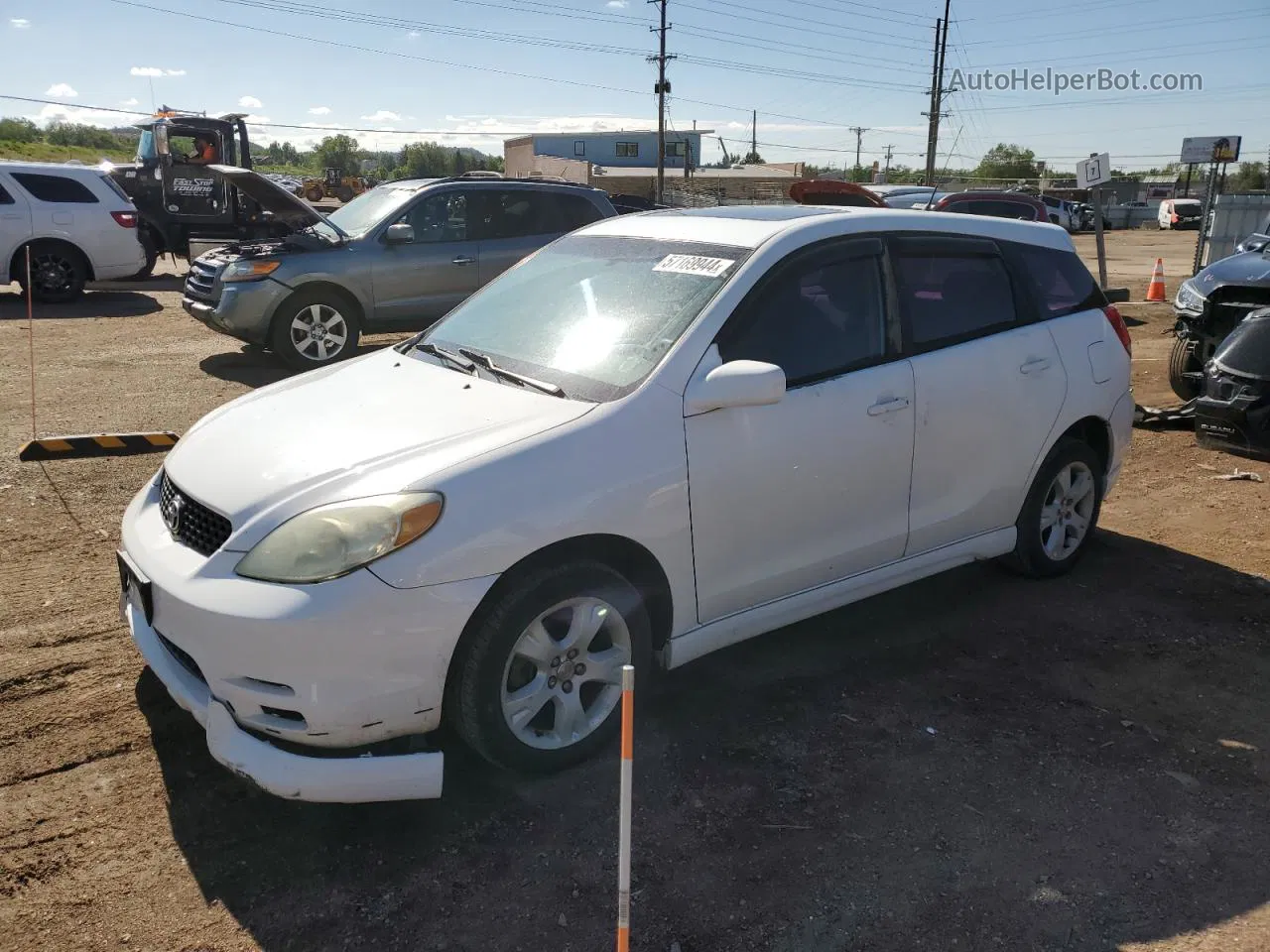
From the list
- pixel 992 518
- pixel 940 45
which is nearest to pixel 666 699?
pixel 992 518

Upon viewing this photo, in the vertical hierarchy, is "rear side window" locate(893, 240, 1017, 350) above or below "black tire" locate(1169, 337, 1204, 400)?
above

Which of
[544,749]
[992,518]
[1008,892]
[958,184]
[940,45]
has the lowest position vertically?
[1008,892]

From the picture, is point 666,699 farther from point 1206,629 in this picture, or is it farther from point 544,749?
point 1206,629

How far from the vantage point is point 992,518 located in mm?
4625

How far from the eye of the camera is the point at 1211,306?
8375 millimetres

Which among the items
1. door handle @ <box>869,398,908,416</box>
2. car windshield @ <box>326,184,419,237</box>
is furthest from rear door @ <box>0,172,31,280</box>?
door handle @ <box>869,398,908,416</box>

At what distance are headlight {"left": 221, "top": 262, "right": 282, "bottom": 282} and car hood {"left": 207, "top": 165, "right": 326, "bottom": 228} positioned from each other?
93 centimetres

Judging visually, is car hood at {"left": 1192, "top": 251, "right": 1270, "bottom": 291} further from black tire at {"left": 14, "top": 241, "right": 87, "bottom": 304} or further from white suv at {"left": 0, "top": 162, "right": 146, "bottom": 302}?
black tire at {"left": 14, "top": 241, "right": 87, "bottom": 304}

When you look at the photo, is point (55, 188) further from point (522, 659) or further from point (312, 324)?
point (522, 659)

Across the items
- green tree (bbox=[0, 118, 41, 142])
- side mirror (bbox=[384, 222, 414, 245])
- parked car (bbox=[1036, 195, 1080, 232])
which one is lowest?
side mirror (bbox=[384, 222, 414, 245])

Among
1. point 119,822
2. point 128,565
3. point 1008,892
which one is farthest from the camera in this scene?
point 128,565

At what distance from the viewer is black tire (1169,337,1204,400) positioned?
8.72 m

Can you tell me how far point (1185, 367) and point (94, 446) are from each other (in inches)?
331

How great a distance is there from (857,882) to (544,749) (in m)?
1.01
